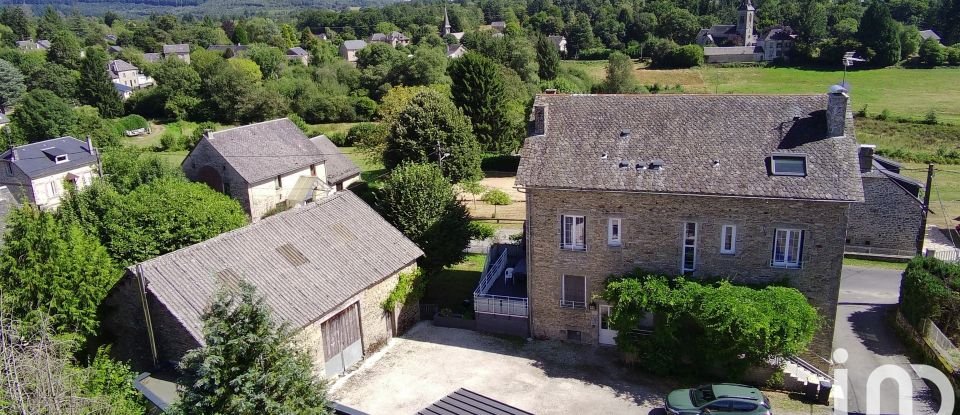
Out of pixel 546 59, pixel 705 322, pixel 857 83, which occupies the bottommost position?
pixel 857 83

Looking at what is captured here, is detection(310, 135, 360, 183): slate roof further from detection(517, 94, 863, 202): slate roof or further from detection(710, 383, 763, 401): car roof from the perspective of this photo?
detection(710, 383, 763, 401): car roof

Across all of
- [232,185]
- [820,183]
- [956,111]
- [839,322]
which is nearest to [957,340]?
[839,322]

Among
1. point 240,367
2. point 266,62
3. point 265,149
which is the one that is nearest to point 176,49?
point 266,62

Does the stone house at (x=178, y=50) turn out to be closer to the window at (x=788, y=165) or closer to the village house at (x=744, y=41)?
the village house at (x=744, y=41)

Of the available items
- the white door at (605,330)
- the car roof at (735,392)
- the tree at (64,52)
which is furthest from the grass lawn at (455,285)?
the tree at (64,52)

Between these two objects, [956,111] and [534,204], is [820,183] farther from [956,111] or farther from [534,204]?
[956,111]

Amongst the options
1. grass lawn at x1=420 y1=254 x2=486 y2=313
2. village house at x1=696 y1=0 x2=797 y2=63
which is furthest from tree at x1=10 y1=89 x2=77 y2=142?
village house at x1=696 y1=0 x2=797 y2=63

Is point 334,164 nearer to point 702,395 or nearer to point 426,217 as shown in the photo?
point 426,217
